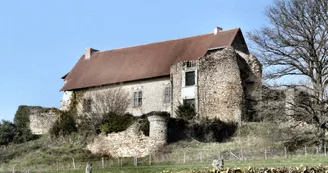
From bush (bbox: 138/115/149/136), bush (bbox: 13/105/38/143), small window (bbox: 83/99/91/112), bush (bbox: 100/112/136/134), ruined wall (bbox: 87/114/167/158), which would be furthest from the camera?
small window (bbox: 83/99/91/112)

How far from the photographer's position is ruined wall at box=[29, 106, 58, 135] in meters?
50.7

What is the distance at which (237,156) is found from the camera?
32.2 meters

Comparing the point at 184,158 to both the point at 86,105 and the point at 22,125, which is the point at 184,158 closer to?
the point at 86,105

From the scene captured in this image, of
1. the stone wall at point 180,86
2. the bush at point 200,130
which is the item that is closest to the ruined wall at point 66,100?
the stone wall at point 180,86

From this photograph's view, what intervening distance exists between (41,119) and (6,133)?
3.66 m

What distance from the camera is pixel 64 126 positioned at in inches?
1759

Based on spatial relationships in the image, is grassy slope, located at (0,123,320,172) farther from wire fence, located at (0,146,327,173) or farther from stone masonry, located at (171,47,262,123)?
stone masonry, located at (171,47,262,123)

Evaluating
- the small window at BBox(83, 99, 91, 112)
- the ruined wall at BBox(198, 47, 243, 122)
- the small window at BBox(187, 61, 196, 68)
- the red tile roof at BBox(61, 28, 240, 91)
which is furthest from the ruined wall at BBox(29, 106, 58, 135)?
the ruined wall at BBox(198, 47, 243, 122)

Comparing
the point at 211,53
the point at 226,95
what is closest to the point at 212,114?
the point at 226,95

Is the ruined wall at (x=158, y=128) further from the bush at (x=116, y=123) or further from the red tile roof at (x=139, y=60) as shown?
the red tile roof at (x=139, y=60)

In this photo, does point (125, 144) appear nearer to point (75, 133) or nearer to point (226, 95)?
point (75, 133)

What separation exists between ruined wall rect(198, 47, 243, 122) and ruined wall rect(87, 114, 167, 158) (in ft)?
20.8

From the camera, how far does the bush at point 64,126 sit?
44.5 m

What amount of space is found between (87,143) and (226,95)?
1088cm
